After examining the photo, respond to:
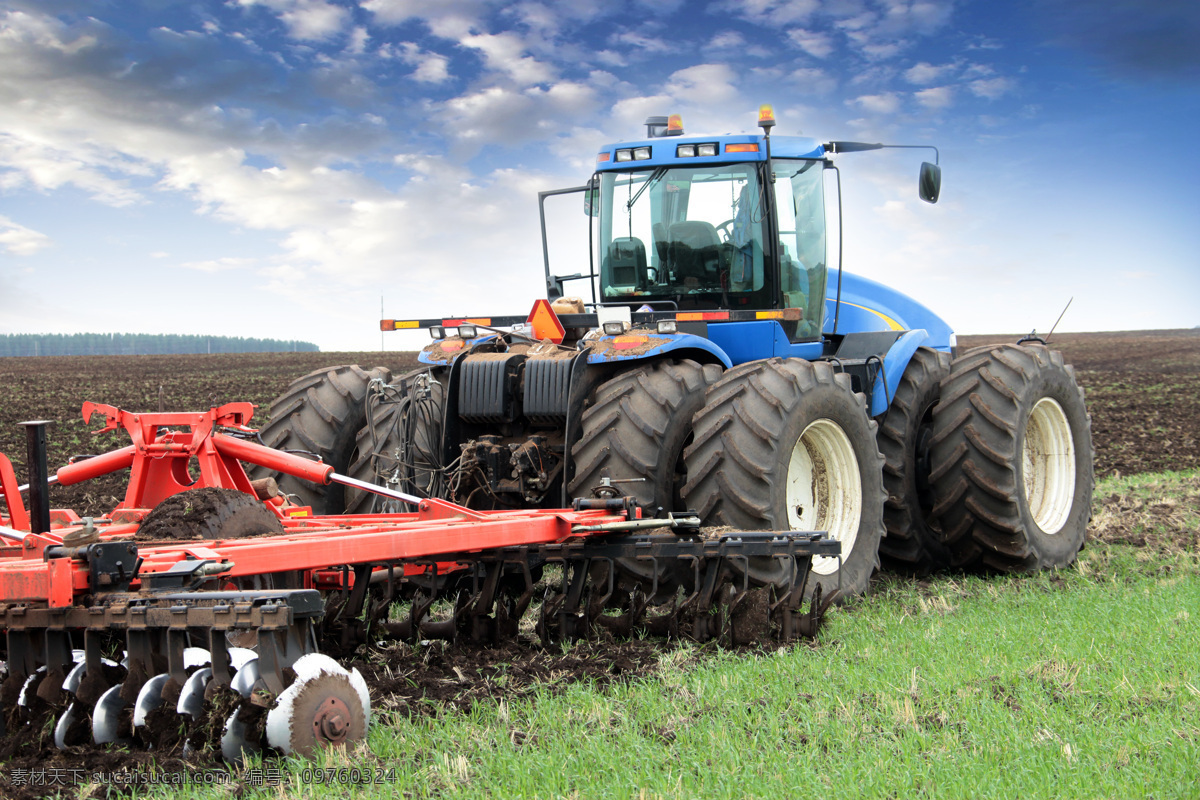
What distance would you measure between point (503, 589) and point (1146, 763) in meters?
2.83

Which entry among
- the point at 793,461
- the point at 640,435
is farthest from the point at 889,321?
the point at 640,435

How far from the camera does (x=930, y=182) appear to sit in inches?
287

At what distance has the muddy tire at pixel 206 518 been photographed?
4047 mm

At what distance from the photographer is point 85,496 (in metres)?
11.3

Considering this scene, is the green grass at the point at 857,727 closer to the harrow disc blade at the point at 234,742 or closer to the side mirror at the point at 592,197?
the harrow disc blade at the point at 234,742

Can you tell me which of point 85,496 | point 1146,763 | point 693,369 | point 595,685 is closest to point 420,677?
point 595,685

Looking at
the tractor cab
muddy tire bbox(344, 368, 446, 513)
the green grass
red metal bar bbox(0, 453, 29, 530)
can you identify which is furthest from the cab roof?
red metal bar bbox(0, 453, 29, 530)

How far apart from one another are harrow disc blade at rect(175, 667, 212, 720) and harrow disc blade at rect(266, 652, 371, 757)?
0.24 meters

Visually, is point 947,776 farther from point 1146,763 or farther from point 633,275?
point 633,275

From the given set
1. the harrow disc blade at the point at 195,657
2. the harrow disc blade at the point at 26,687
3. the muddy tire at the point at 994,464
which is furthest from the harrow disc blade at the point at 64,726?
the muddy tire at the point at 994,464

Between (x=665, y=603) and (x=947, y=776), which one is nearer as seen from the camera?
(x=947, y=776)

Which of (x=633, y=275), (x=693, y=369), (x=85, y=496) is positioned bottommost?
(x=85, y=496)

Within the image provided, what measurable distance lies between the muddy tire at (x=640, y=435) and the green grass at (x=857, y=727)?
3.34 feet

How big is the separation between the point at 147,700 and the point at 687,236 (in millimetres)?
4636
